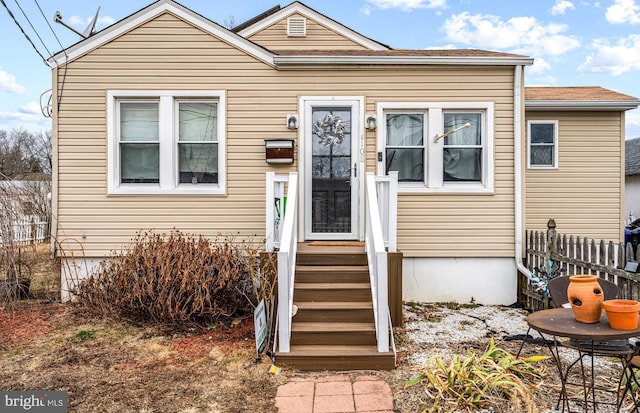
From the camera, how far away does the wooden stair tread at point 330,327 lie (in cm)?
414

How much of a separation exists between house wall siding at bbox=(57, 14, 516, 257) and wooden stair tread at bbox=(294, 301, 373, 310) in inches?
72.1

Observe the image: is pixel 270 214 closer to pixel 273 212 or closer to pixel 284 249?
pixel 273 212

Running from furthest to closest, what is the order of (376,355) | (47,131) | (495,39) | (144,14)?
(47,131), (495,39), (144,14), (376,355)

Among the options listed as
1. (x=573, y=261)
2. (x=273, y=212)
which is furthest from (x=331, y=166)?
(x=573, y=261)

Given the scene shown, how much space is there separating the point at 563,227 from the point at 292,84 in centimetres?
620

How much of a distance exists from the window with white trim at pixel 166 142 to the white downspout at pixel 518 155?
417cm

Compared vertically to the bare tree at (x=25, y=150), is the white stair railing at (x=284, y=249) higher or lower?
lower

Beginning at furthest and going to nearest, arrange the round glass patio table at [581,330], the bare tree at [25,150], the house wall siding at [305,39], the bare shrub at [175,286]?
the bare tree at [25,150] → the house wall siding at [305,39] → the bare shrub at [175,286] → the round glass patio table at [581,330]

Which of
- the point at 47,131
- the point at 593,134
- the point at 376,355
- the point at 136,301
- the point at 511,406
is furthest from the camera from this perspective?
the point at 47,131

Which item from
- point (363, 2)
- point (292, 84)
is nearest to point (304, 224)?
point (292, 84)

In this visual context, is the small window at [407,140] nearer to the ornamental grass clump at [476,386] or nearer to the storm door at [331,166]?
the storm door at [331,166]

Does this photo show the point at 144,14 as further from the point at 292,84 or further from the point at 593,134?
the point at 593,134

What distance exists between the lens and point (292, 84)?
20.3 ft

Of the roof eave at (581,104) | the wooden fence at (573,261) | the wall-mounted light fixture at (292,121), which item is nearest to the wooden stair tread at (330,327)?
the wooden fence at (573,261)
